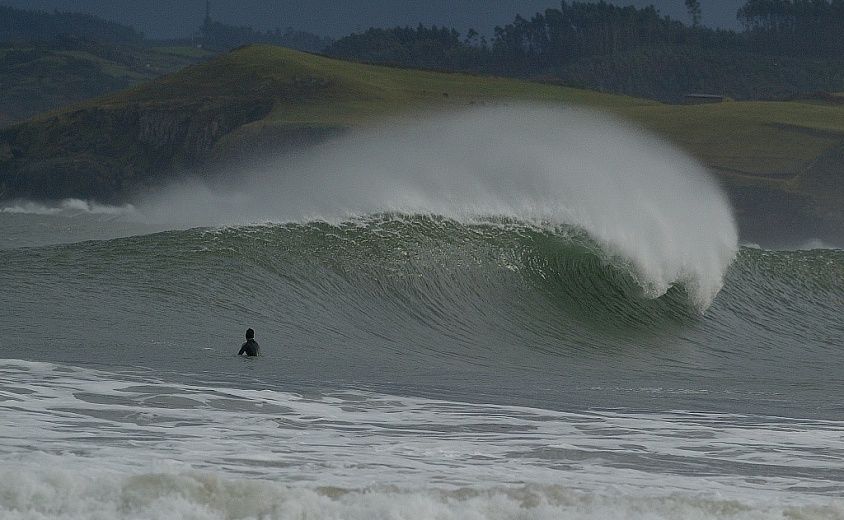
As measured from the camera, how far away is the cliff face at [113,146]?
307 ft

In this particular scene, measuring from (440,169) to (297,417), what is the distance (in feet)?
52.7

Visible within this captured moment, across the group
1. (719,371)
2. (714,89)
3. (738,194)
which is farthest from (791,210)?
(714,89)

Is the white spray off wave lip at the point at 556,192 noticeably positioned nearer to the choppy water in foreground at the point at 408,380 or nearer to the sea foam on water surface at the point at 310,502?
the choppy water in foreground at the point at 408,380

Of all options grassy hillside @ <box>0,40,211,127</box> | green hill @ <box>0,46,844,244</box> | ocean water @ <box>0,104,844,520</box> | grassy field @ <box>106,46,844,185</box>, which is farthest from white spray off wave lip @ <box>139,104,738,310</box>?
grassy hillside @ <box>0,40,211,127</box>

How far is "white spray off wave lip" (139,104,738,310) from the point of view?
2331 cm

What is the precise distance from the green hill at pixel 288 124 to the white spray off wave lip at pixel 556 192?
47288mm

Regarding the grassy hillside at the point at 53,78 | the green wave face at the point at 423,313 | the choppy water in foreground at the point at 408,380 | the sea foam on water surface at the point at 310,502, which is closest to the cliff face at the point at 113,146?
the grassy hillside at the point at 53,78

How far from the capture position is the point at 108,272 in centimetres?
1883

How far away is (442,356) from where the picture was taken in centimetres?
1662

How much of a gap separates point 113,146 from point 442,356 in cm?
8865

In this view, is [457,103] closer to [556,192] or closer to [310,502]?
[556,192]

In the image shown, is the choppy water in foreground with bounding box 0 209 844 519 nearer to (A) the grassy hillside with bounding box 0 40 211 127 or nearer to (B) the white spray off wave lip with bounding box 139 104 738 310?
(B) the white spray off wave lip with bounding box 139 104 738 310

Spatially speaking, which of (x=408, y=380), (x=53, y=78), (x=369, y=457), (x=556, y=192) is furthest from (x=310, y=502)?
(x=53, y=78)

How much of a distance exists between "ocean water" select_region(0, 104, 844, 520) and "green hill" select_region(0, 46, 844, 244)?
5243cm
